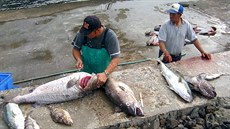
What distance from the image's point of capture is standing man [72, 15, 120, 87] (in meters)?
4.95

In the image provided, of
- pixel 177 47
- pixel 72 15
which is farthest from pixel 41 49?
pixel 177 47

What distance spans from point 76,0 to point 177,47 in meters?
8.40

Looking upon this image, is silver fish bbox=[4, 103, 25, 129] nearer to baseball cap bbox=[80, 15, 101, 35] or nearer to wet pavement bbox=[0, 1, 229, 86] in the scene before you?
baseball cap bbox=[80, 15, 101, 35]

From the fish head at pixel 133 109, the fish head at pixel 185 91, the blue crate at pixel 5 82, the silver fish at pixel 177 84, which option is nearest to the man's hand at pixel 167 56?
the silver fish at pixel 177 84

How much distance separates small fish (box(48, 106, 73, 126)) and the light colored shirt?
2413 millimetres

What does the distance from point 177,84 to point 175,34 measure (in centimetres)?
114

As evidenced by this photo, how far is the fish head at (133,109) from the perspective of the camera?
4828 millimetres

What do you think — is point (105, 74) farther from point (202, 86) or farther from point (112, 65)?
point (202, 86)

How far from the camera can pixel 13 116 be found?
4.80 m

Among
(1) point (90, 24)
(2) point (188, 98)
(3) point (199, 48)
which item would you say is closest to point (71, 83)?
(1) point (90, 24)

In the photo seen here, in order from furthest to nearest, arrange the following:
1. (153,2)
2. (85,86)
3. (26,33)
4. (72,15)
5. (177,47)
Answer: (153,2) → (72,15) → (26,33) → (177,47) → (85,86)

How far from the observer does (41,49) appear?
928 centimetres

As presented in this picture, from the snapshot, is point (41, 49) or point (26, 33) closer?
point (41, 49)

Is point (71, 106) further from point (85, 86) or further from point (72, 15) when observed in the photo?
point (72, 15)
